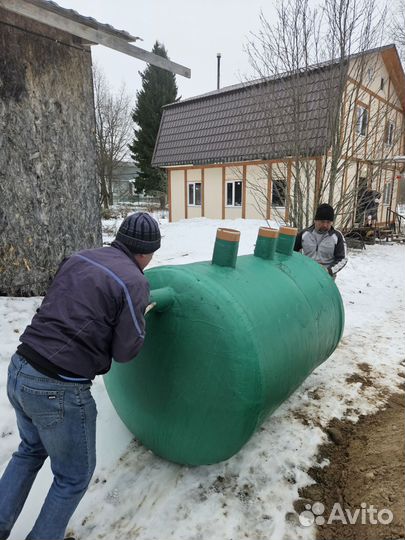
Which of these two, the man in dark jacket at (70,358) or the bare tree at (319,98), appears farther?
the bare tree at (319,98)

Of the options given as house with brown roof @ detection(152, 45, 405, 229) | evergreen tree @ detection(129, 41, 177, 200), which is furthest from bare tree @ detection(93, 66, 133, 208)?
house with brown roof @ detection(152, 45, 405, 229)

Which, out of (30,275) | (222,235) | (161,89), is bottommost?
(30,275)

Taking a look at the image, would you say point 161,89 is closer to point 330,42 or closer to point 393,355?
point 330,42

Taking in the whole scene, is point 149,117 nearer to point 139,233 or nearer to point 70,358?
point 139,233

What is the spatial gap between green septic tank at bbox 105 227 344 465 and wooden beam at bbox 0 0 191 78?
3.28m

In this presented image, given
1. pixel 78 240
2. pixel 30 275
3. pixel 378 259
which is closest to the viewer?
pixel 30 275

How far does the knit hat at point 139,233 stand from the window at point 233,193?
16.1m

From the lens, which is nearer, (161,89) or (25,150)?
(25,150)

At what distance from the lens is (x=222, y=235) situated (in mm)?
2684

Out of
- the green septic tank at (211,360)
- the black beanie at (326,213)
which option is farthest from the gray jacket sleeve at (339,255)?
the green septic tank at (211,360)

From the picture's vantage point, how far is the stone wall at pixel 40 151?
14.0 feet

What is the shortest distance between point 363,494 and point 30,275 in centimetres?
403

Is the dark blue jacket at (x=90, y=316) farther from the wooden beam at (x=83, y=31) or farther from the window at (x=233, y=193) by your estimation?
the window at (x=233, y=193)

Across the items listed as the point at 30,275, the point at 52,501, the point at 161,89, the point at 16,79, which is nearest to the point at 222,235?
the point at 52,501
